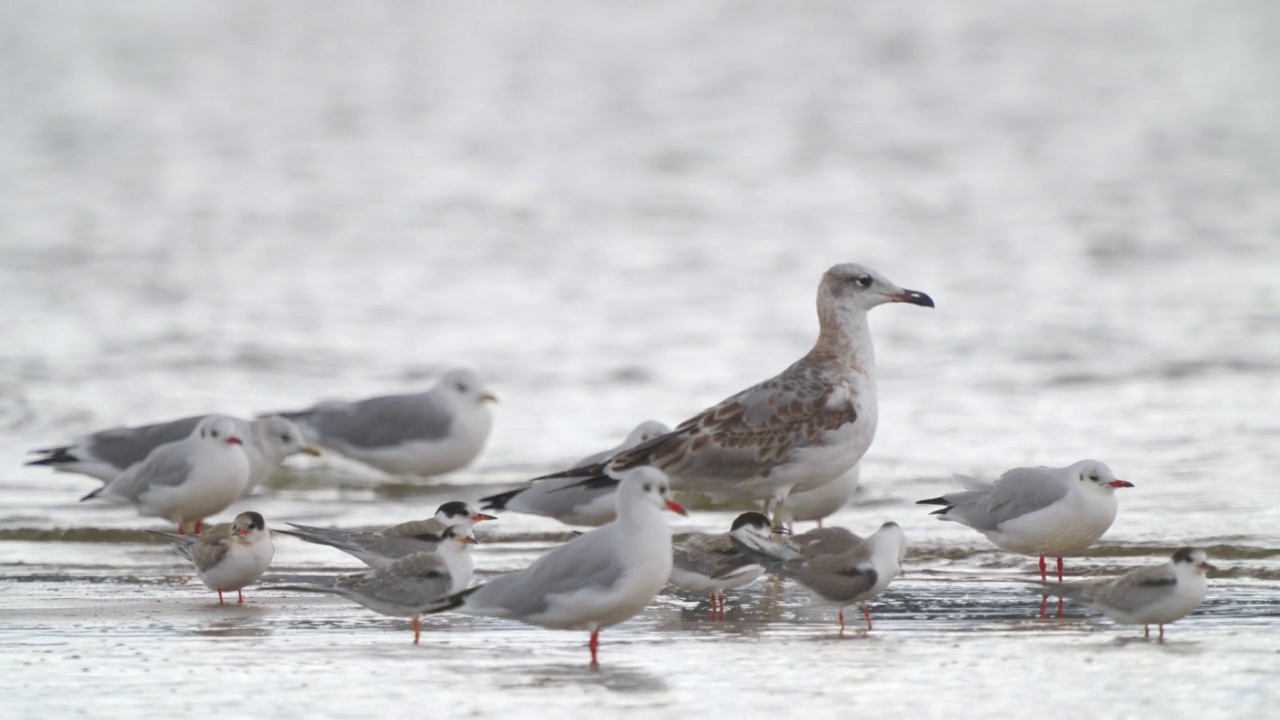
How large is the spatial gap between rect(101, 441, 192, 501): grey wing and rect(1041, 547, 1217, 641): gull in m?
5.32

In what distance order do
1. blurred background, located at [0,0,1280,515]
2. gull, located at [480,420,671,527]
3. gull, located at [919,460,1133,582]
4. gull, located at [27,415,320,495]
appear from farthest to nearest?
blurred background, located at [0,0,1280,515]
gull, located at [27,415,320,495]
gull, located at [480,420,671,527]
gull, located at [919,460,1133,582]

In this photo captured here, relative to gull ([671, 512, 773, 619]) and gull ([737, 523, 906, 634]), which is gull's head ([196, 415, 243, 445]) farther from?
gull ([737, 523, 906, 634])

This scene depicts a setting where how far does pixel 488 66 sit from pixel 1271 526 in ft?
99.2

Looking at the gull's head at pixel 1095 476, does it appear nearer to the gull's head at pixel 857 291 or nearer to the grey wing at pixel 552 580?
the gull's head at pixel 857 291

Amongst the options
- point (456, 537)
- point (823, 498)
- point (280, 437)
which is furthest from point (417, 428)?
point (456, 537)

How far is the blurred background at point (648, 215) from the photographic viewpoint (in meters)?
14.0

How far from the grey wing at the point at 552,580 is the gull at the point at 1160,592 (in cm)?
187

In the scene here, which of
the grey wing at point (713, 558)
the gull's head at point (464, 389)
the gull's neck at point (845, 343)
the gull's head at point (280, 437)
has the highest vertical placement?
the gull's head at point (464, 389)

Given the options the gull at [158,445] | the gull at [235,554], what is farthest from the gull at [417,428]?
the gull at [235,554]

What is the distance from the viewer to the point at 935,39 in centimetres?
3656

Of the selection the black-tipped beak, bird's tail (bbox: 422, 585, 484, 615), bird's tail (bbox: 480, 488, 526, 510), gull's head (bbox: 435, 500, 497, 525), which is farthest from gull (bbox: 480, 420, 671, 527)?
bird's tail (bbox: 422, 585, 484, 615)

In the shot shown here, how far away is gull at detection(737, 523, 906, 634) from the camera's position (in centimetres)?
651

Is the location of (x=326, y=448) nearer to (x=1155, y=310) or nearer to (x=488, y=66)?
(x=1155, y=310)

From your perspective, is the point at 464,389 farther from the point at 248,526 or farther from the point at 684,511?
the point at 684,511
